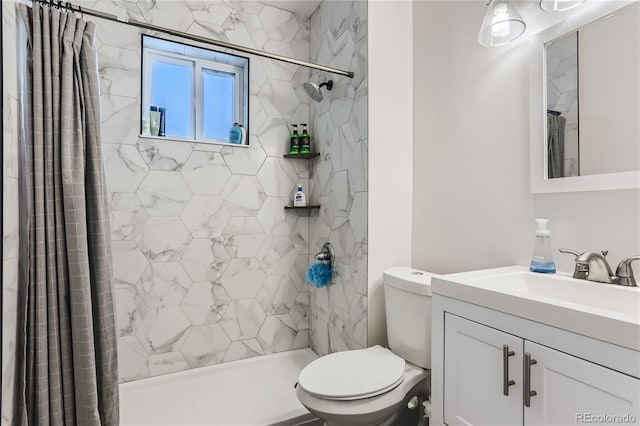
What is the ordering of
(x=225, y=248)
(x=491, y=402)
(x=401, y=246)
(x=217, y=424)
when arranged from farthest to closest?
1. (x=225, y=248)
2. (x=401, y=246)
3. (x=217, y=424)
4. (x=491, y=402)

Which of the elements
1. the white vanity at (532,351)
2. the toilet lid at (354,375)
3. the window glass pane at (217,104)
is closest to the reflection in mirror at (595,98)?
the white vanity at (532,351)

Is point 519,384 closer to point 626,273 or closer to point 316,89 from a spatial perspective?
point 626,273

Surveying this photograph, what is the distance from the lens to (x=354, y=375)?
1318 millimetres

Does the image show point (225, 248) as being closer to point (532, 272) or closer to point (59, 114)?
point (59, 114)

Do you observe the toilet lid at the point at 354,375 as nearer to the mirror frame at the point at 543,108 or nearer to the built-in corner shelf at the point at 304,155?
the mirror frame at the point at 543,108

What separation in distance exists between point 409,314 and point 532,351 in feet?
2.10

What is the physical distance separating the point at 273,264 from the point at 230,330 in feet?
1.59

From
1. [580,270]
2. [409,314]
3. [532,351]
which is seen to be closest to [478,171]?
[580,270]

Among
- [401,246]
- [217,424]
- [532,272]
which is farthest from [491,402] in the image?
[217,424]

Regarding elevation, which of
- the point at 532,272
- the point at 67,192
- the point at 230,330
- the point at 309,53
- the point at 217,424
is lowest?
the point at 217,424

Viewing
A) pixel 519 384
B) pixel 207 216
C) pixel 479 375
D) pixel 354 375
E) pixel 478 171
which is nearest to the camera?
pixel 519 384

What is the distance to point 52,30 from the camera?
3.54 feet

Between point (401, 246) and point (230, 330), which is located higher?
point (401, 246)

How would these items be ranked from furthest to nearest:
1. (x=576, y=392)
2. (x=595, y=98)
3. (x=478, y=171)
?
(x=478, y=171), (x=595, y=98), (x=576, y=392)
